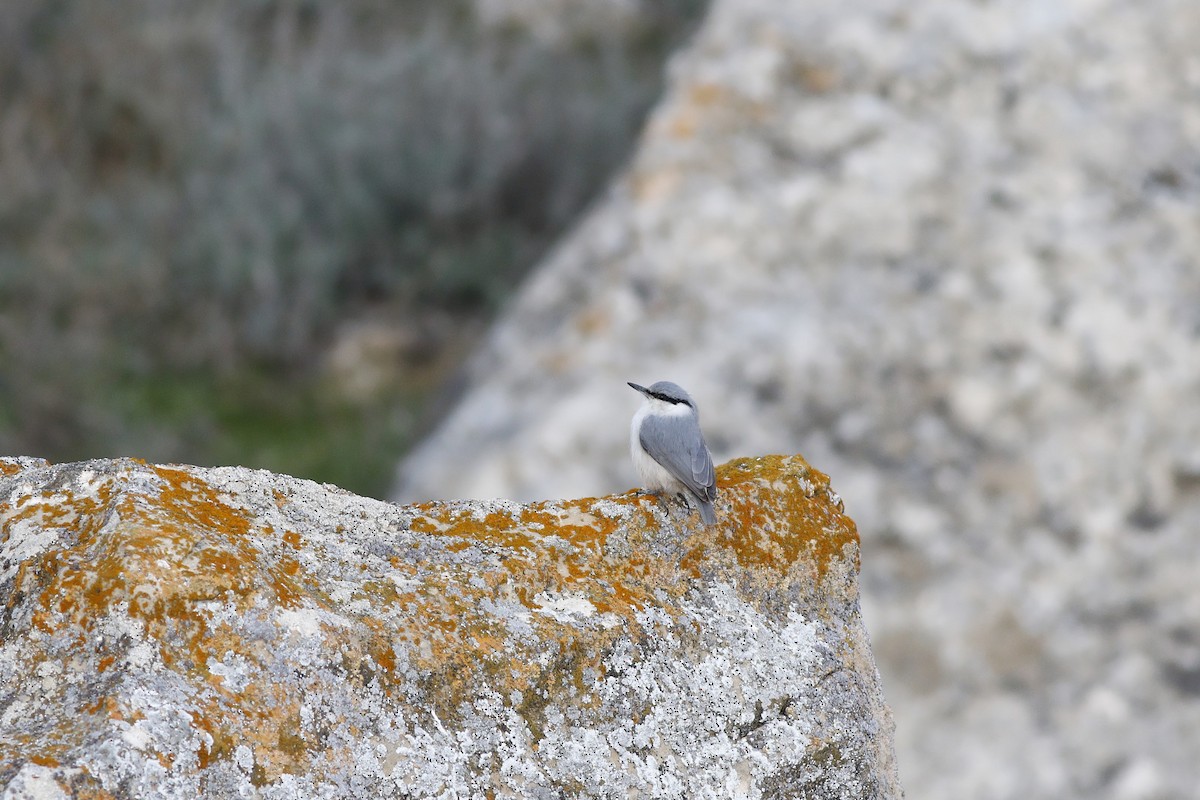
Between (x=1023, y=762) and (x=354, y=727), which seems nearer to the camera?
(x=354, y=727)

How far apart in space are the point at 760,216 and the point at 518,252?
100 inches

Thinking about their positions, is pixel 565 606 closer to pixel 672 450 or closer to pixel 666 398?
pixel 672 450

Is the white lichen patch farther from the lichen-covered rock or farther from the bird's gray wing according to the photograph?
the bird's gray wing

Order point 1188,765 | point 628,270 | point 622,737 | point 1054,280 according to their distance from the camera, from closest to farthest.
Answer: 1. point 622,737
2. point 1188,765
3. point 1054,280
4. point 628,270

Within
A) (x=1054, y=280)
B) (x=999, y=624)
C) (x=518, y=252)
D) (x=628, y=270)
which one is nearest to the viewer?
(x=999, y=624)

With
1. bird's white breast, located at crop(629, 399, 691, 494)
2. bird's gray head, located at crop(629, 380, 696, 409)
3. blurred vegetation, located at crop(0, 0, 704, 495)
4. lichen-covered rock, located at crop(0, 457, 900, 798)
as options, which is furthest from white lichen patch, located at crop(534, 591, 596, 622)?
blurred vegetation, located at crop(0, 0, 704, 495)

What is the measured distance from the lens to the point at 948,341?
14.8 ft

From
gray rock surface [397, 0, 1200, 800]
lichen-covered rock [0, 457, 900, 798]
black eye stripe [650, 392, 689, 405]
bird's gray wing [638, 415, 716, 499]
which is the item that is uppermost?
gray rock surface [397, 0, 1200, 800]

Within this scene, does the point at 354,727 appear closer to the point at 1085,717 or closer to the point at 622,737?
the point at 622,737

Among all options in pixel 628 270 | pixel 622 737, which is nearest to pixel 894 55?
pixel 628 270

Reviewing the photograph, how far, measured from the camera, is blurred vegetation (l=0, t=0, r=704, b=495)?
6.27 m

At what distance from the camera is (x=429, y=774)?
177 centimetres

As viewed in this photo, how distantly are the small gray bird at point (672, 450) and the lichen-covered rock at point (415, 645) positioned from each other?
0.32ft

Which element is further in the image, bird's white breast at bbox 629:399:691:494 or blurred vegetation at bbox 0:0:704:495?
blurred vegetation at bbox 0:0:704:495
